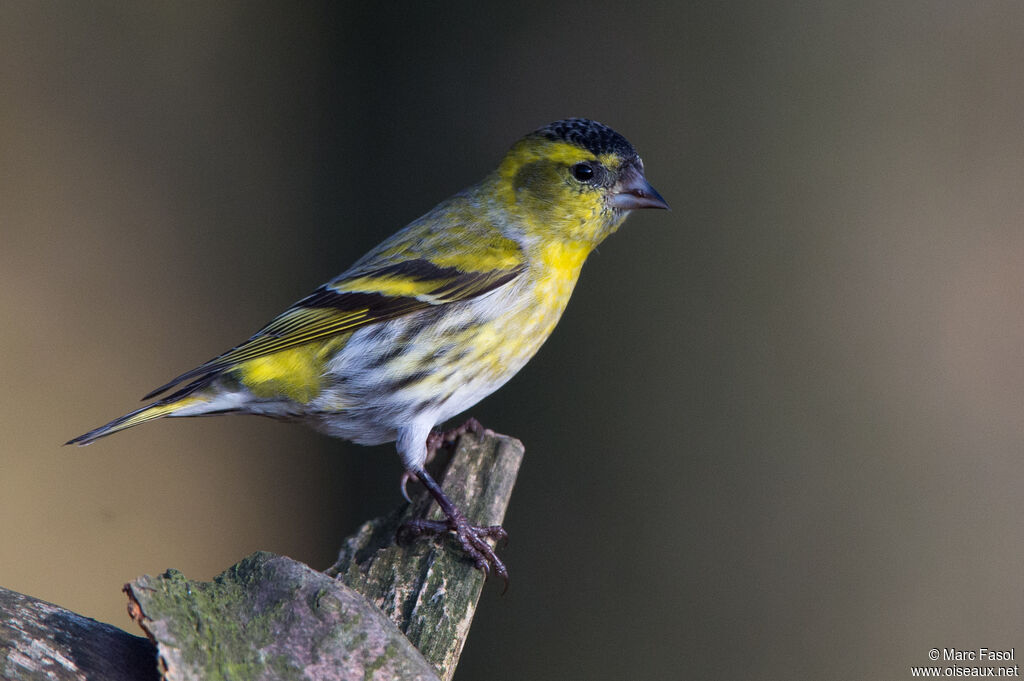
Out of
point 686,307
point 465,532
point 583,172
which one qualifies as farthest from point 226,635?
point 686,307

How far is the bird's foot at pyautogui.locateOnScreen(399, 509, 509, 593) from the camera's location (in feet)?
5.62

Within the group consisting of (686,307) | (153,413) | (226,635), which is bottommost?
(226,635)

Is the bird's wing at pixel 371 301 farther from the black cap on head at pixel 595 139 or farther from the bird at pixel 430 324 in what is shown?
the black cap on head at pixel 595 139

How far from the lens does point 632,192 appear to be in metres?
2.07

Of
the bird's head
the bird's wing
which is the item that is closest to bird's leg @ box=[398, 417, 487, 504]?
the bird's wing

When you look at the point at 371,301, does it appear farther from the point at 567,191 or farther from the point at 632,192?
the point at 632,192

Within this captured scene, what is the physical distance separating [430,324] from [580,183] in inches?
19.1

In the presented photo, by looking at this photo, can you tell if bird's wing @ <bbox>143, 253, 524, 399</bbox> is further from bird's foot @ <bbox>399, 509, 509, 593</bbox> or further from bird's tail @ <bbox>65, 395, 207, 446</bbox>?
bird's foot @ <bbox>399, 509, 509, 593</bbox>

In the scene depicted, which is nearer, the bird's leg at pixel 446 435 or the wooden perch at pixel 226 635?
the wooden perch at pixel 226 635

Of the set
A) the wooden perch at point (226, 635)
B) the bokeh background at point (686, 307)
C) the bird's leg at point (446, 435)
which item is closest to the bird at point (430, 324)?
the bird's leg at point (446, 435)

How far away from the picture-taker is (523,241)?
2115 mm

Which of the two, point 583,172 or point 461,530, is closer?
point 461,530

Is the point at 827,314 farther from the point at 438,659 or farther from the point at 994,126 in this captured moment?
the point at 438,659

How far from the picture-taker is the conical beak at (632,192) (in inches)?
80.4
